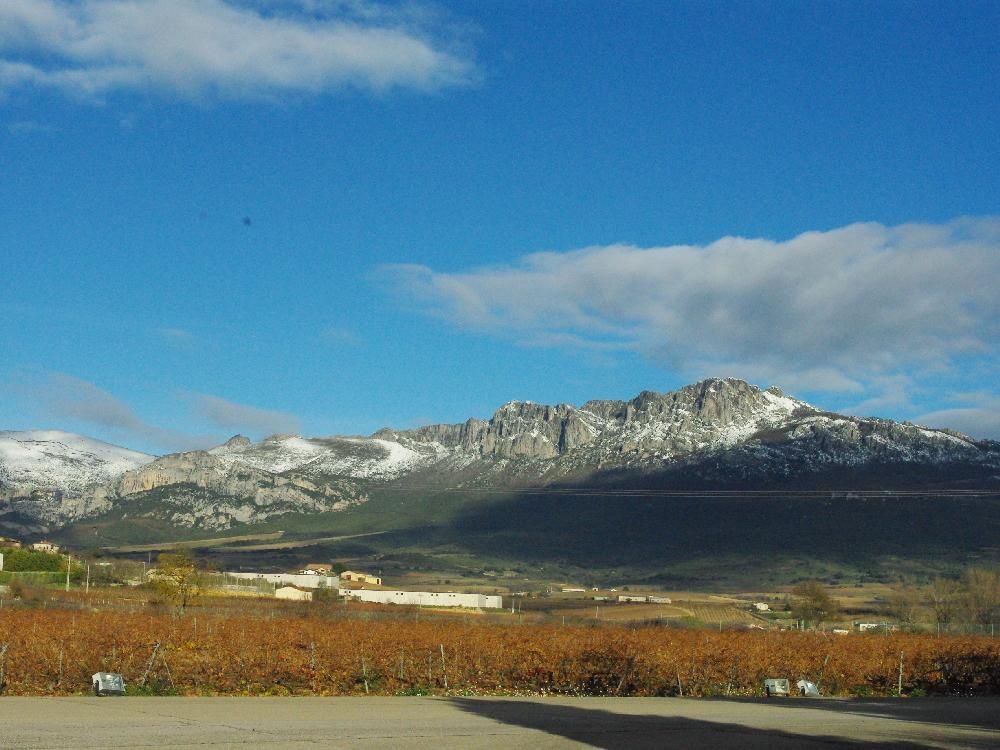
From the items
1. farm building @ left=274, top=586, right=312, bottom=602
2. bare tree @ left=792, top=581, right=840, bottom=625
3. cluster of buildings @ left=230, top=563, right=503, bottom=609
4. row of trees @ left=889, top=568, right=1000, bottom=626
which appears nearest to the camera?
row of trees @ left=889, top=568, right=1000, bottom=626

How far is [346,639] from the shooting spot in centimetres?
3397

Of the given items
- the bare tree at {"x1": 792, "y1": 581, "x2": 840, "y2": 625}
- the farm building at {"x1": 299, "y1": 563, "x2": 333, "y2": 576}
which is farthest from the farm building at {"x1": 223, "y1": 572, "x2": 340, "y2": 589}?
the bare tree at {"x1": 792, "y1": 581, "x2": 840, "y2": 625}

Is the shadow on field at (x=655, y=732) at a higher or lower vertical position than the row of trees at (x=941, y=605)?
lower

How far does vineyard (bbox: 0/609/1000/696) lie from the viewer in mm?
29906

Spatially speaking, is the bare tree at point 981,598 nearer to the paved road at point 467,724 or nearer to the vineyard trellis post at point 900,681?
the vineyard trellis post at point 900,681

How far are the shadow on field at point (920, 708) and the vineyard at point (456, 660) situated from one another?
2.50 m

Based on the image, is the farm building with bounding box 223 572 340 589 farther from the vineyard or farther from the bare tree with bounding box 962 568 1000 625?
the vineyard

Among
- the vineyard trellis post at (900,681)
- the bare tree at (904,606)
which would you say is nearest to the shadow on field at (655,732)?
the vineyard trellis post at (900,681)

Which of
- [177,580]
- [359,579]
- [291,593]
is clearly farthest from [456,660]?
[359,579]

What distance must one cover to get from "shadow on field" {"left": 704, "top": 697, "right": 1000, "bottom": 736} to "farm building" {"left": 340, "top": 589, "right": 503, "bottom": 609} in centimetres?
8148

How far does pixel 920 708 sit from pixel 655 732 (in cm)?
1295

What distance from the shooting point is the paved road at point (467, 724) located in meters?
21.0

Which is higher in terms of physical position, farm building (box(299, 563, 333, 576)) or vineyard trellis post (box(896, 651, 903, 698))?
farm building (box(299, 563, 333, 576))

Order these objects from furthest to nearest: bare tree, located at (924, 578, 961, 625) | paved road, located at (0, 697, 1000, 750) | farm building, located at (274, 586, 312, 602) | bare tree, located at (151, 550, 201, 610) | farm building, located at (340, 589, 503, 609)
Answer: farm building, located at (340, 589, 503, 609), farm building, located at (274, 586, 312, 602), bare tree, located at (924, 578, 961, 625), bare tree, located at (151, 550, 201, 610), paved road, located at (0, 697, 1000, 750)
